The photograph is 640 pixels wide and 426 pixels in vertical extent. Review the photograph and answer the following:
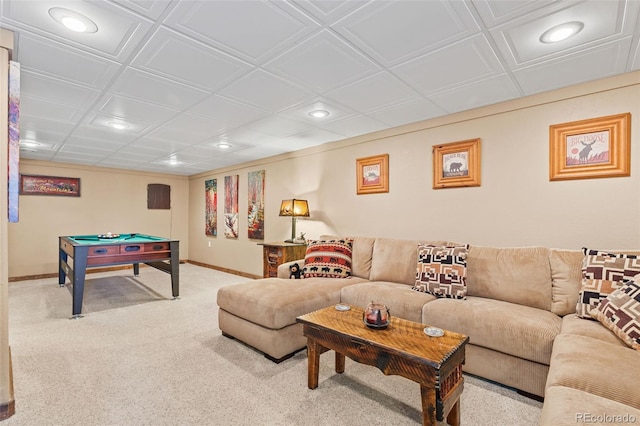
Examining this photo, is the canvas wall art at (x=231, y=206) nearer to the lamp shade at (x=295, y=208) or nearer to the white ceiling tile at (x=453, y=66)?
the lamp shade at (x=295, y=208)

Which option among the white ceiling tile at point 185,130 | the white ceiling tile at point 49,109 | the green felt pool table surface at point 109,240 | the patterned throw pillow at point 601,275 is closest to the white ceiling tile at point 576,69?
the patterned throw pillow at point 601,275

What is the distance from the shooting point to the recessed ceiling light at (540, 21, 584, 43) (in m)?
1.77

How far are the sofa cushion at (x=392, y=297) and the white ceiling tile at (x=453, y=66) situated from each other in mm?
1833

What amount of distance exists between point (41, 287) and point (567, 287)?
281 inches

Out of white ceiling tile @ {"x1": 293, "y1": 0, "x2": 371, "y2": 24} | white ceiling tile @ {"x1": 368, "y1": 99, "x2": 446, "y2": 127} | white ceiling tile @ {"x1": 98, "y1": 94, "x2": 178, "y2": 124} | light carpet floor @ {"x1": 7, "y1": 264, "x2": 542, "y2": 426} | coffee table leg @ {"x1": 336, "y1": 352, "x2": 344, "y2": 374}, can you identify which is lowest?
light carpet floor @ {"x1": 7, "y1": 264, "x2": 542, "y2": 426}

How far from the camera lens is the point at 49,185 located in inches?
234

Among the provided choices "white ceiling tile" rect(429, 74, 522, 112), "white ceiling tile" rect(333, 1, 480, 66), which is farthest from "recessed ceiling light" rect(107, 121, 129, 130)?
"white ceiling tile" rect(429, 74, 522, 112)

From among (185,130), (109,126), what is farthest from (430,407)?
(109,126)

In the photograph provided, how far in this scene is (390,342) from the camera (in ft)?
5.53

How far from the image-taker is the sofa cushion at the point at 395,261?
3.14 metres

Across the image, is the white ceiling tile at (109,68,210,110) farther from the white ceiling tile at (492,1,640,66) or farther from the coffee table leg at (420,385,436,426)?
the coffee table leg at (420,385,436,426)

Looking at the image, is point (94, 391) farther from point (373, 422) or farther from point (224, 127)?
point (224, 127)

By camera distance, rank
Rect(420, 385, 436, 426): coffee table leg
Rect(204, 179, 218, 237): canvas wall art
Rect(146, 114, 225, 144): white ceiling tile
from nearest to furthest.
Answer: Rect(420, 385, 436, 426): coffee table leg, Rect(146, 114, 225, 144): white ceiling tile, Rect(204, 179, 218, 237): canvas wall art

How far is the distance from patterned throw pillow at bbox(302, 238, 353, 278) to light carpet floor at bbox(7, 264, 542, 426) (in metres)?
1.07
